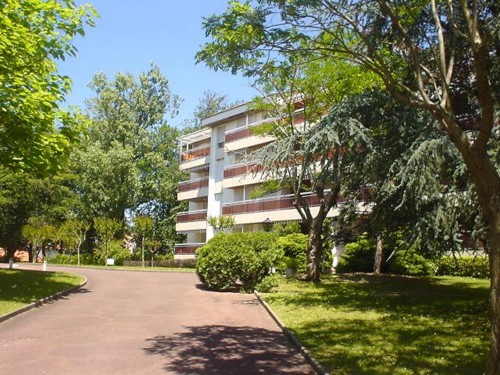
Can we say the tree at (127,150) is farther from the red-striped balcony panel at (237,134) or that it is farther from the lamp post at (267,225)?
the lamp post at (267,225)

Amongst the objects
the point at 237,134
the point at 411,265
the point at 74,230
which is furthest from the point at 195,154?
the point at 411,265

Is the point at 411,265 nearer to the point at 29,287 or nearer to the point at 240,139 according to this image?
the point at 29,287

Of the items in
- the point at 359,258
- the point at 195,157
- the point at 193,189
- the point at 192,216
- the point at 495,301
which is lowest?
the point at 495,301

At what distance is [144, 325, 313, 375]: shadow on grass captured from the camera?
306 inches

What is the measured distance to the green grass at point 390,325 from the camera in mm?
7898

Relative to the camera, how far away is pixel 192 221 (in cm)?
4972

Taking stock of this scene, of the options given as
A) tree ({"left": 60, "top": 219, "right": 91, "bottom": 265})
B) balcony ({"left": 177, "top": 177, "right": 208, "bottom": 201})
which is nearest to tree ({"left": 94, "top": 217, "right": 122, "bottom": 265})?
tree ({"left": 60, "top": 219, "right": 91, "bottom": 265})

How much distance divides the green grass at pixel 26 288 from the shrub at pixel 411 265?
15484mm

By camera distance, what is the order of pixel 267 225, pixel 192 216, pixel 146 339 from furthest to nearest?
pixel 192 216 < pixel 267 225 < pixel 146 339

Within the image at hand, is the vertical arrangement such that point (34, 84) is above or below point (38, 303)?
above

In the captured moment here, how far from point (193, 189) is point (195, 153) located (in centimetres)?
415

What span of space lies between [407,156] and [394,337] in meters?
6.59

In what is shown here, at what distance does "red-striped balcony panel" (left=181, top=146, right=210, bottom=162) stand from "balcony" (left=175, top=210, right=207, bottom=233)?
597cm

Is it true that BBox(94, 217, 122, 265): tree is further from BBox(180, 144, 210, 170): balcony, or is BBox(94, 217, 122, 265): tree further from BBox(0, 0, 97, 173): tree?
BBox(0, 0, 97, 173): tree
